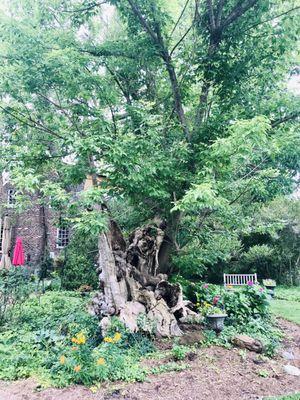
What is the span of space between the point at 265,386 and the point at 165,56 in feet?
16.9

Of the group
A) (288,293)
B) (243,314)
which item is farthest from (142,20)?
(288,293)

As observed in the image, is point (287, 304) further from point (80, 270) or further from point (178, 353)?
point (80, 270)

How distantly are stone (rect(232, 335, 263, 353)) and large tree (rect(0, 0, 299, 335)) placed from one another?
99 centimetres

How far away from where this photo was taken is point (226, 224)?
6.40 meters

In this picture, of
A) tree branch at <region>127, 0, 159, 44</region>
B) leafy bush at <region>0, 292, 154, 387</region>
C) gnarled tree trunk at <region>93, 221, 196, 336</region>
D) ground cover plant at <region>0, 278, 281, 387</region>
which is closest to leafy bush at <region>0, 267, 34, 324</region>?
ground cover plant at <region>0, 278, 281, 387</region>

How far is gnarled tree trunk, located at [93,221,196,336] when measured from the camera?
16.9 feet

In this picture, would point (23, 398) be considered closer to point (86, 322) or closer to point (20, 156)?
point (86, 322)

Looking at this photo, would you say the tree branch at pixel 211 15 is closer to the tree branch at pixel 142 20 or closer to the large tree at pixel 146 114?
the large tree at pixel 146 114

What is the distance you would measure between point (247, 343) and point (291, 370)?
775mm

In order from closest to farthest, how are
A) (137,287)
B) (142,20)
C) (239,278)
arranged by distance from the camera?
(142,20)
(137,287)
(239,278)

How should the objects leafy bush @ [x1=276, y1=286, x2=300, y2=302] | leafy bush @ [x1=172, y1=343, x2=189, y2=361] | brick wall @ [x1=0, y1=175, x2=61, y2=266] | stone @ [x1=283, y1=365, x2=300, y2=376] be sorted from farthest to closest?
brick wall @ [x1=0, y1=175, x2=61, y2=266] → leafy bush @ [x1=276, y1=286, x2=300, y2=302] → leafy bush @ [x1=172, y1=343, x2=189, y2=361] → stone @ [x1=283, y1=365, x2=300, y2=376]

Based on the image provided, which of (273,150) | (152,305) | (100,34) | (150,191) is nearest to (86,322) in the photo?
(152,305)

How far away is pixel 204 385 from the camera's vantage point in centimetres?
362

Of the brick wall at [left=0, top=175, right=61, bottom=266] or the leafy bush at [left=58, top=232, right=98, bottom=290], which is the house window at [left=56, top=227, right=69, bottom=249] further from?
the leafy bush at [left=58, top=232, right=98, bottom=290]
